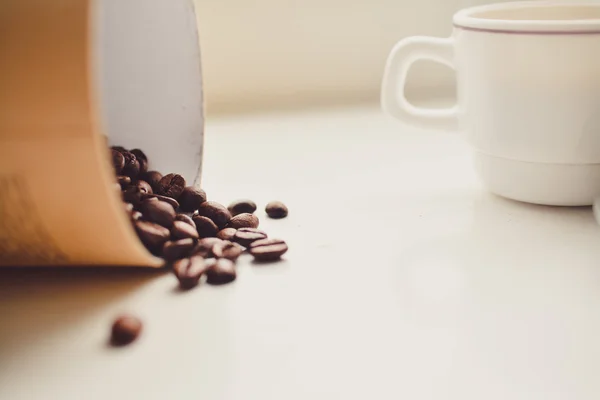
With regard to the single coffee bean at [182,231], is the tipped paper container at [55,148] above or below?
→ above

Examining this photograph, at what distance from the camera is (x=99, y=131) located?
47cm

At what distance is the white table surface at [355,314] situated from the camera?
45cm

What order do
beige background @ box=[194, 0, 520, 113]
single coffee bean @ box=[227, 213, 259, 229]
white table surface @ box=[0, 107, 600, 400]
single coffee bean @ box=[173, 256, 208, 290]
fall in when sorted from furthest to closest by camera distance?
beige background @ box=[194, 0, 520, 113] → single coffee bean @ box=[227, 213, 259, 229] → single coffee bean @ box=[173, 256, 208, 290] → white table surface @ box=[0, 107, 600, 400]

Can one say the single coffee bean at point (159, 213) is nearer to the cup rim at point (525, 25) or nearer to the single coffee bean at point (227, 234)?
the single coffee bean at point (227, 234)

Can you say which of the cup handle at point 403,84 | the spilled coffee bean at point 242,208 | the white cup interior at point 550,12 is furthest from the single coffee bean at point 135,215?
the white cup interior at point 550,12

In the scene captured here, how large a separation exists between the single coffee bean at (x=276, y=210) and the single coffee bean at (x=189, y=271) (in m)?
0.13

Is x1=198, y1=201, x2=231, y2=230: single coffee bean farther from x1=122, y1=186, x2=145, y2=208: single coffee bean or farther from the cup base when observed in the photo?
the cup base

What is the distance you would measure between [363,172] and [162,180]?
0.24 meters

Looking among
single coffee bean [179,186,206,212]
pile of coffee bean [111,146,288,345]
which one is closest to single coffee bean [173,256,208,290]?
pile of coffee bean [111,146,288,345]

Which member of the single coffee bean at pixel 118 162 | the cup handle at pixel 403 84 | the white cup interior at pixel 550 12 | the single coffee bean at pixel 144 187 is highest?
the white cup interior at pixel 550 12

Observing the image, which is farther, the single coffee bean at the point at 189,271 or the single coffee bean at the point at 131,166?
the single coffee bean at the point at 131,166

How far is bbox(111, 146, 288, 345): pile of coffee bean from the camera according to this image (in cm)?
58

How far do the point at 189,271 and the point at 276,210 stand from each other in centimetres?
15

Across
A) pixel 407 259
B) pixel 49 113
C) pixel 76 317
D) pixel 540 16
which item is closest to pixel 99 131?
pixel 49 113
